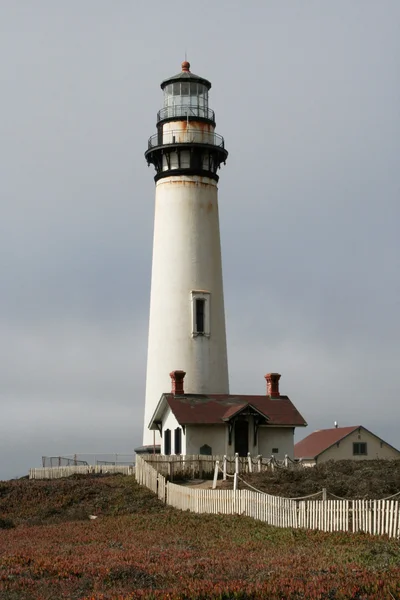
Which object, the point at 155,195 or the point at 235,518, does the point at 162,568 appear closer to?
the point at 235,518

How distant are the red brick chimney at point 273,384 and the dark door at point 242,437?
2.96 metres

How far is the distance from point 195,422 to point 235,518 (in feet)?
46.1

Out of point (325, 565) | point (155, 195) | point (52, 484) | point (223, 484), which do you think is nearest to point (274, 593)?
point (325, 565)

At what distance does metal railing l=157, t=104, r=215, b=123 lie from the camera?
44.4 meters

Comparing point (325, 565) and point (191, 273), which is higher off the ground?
point (191, 273)

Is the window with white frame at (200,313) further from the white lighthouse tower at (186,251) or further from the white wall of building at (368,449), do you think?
the white wall of building at (368,449)

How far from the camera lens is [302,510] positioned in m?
21.6

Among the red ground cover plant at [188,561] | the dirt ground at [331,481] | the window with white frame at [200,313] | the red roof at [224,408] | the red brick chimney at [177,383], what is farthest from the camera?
the window with white frame at [200,313]

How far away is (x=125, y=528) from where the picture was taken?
24.5m

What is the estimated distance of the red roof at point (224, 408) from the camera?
1527 inches

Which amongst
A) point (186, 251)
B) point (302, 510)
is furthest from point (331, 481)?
point (186, 251)

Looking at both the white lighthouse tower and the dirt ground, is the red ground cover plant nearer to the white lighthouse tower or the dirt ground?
the dirt ground

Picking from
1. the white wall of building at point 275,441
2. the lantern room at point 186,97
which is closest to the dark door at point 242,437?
the white wall of building at point 275,441

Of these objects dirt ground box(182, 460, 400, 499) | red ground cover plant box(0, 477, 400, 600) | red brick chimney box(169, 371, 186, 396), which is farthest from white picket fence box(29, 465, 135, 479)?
red ground cover plant box(0, 477, 400, 600)
